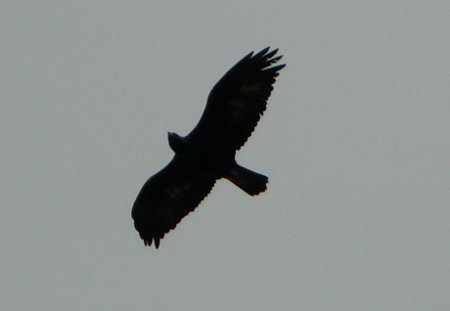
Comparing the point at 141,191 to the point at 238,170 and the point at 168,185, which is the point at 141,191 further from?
the point at 238,170

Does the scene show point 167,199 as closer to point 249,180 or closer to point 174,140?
point 174,140

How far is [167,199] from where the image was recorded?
75.5 ft

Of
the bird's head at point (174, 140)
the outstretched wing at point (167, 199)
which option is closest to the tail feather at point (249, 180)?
the outstretched wing at point (167, 199)

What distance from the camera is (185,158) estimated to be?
72.6 ft

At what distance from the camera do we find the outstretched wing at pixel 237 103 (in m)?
21.7

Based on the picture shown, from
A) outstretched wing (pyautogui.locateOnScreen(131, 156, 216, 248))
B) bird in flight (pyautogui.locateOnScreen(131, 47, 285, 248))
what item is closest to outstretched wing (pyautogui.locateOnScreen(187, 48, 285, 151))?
bird in flight (pyautogui.locateOnScreen(131, 47, 285, 248))

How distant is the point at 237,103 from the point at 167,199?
7.06 ft

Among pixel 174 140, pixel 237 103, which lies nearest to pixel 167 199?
pixel 174 140

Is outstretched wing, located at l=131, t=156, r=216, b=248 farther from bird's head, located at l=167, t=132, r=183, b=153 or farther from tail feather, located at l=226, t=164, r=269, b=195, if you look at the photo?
bird's head, located at l=167, t=132, r=183, b=153

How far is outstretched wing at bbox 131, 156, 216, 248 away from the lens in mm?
22812

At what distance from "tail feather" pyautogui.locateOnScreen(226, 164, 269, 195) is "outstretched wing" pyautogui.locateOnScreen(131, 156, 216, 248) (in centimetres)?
71

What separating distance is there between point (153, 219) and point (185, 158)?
4.71ft

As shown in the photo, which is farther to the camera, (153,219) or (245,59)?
(153,219)

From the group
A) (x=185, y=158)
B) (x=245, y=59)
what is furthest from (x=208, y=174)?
(x=245, y=59)
